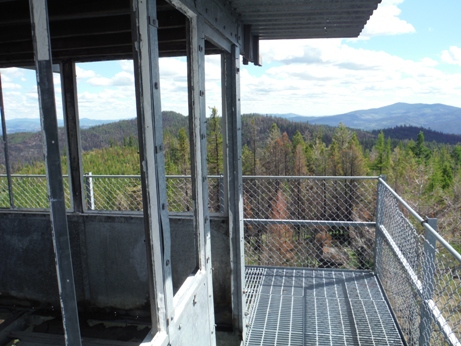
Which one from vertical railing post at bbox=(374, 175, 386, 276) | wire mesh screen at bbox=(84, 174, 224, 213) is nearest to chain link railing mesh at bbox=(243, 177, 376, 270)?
wire mesh screen at bbox=(84, 174, 224, 213)

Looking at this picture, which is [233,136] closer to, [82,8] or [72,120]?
[82,8]

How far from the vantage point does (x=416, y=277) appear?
2742 millimetres

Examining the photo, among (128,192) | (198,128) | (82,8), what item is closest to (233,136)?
(198,128)

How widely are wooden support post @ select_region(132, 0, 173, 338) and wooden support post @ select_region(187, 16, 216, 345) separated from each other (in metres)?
0.50

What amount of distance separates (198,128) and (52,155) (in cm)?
107

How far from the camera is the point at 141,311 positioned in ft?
11.0

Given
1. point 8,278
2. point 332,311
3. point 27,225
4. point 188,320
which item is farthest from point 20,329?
point 332,311

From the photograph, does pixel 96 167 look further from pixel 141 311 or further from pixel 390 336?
pixel 390 336

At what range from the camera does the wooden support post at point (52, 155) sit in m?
0.80

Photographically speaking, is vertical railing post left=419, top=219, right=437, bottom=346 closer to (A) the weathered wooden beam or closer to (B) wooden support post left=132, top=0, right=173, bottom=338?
(B) wooden support post left=132, top=0, right=173, bottom=338

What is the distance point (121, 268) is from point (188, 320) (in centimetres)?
176

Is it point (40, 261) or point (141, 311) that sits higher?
point (40, 261)

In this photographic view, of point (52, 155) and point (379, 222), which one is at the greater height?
point (52, 155)

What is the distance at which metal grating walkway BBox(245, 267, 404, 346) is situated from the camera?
310cm
